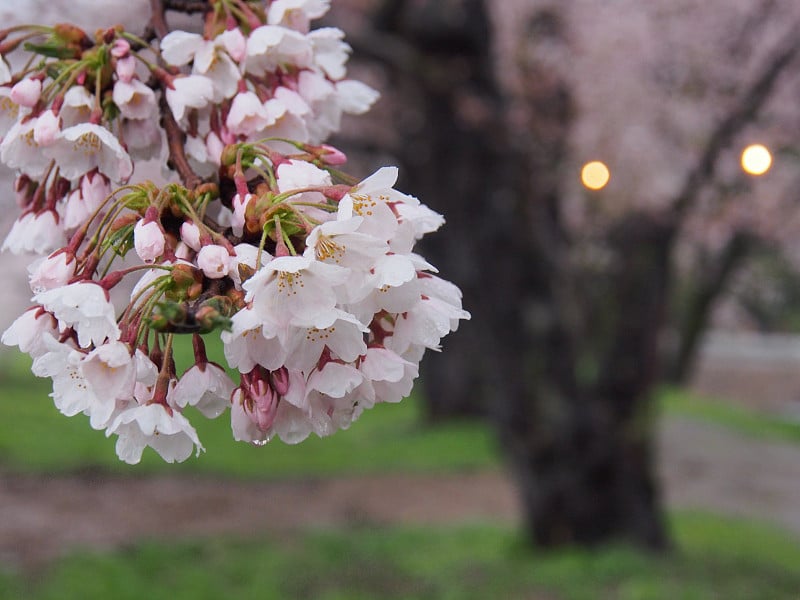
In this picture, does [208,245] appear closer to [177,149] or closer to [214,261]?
[214,261]

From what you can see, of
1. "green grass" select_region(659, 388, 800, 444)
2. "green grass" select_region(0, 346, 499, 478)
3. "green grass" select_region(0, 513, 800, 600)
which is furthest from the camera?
"green grass" select_region(659, 388, 800, 444)

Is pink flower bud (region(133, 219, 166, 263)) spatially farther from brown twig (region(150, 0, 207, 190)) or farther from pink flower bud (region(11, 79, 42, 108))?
pink flower bud (region(11, 79, 42, 108))

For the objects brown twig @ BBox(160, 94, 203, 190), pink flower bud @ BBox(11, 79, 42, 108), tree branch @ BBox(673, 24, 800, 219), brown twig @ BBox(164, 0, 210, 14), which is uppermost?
tree branch @ BBox(673, 24, 800, 219)

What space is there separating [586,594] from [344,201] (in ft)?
17.8

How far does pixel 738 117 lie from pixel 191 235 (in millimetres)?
6233

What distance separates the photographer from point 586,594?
5.77 meters

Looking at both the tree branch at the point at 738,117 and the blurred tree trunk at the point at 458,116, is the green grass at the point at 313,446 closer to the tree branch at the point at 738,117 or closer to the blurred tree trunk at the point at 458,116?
the blurred tree trunk at the point at 458,116

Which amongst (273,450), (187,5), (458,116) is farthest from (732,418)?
(187,5)

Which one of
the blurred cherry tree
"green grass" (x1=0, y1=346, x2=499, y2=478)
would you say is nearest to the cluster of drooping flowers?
the blurred cherry tree

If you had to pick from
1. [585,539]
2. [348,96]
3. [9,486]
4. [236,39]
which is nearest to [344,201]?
[236,39]

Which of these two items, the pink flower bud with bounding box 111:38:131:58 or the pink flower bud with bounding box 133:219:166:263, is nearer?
the pink flower bud with bounding box 133:219:166:263

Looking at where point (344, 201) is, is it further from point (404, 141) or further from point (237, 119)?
point (404, 141)

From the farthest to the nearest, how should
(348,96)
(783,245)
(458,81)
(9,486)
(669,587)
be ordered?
(783,245)
(9,486)
(458,81)
(669,587)
(348,96)

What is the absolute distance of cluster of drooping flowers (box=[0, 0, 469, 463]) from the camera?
87 centimetres
